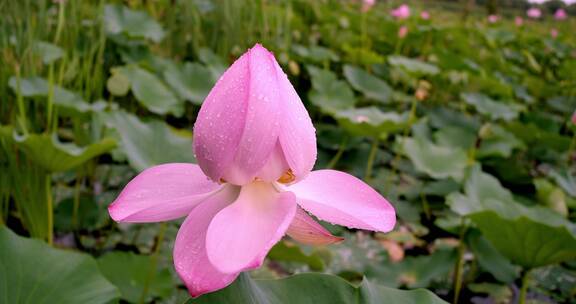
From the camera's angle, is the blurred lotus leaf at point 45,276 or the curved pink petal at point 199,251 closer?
the curved pink petal at point 199,251

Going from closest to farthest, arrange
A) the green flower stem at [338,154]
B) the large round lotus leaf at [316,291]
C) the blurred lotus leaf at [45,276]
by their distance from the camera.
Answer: the large round lotus leaf at [316,291] < the blurred lotus leaf at [45,276] < the green flower stem at [338,154]

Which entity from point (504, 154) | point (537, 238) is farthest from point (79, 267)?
point (504, 154)

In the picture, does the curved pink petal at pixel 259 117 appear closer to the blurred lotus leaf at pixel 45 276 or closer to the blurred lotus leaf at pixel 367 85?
the blurred lotus leaf at pixel 45 276

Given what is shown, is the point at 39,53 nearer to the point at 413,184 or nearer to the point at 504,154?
the point at 413,184

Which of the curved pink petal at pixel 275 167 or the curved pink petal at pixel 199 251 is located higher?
the curved pink petal at pixel 275 167

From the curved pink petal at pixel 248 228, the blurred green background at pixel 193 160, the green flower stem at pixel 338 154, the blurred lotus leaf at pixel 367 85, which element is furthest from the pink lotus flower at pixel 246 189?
→ the blurred lotus leaf at pixel 367 85

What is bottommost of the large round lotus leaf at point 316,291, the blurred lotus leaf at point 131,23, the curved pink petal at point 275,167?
the blurred lotus leaf at point 131,23
